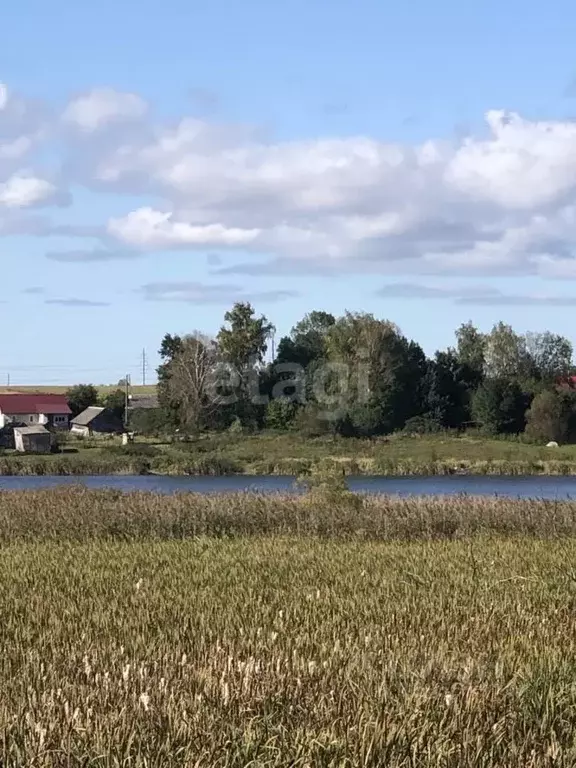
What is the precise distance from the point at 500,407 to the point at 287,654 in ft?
245

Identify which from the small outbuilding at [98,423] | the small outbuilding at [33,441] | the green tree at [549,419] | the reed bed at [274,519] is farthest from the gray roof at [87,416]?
the reed bed at [274,519]

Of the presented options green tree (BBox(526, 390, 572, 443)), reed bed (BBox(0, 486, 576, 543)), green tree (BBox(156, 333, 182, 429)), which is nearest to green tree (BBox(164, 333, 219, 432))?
green tree (BBox(156, 333, 182, 429))

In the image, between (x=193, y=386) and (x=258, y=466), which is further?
(x=193, y=386)

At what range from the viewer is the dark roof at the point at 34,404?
96.4 metres

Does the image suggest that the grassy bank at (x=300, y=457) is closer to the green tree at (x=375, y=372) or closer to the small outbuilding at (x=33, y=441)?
the small outbuilding at (x=33, y=441)

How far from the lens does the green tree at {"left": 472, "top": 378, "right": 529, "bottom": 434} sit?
81.5 metres

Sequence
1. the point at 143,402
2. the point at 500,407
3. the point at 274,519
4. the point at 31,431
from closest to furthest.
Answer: the point at 274,519
the point at 31,431
the point at 500,407
the point at 143,402

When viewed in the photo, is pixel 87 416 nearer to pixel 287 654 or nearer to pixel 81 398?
pixel 81 398

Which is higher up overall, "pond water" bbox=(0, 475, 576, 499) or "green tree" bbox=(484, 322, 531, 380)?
"green tree" bbox=(484, 322, 531, 380)

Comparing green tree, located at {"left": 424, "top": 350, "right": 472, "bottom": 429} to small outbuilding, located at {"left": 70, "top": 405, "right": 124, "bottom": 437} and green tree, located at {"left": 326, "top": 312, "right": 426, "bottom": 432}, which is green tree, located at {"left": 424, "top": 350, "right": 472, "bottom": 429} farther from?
small outbuilding, located at {"left": 70, "top": 405, "right": 124, "bottom": 437}

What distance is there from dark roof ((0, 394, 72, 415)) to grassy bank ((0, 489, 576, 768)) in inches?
3123

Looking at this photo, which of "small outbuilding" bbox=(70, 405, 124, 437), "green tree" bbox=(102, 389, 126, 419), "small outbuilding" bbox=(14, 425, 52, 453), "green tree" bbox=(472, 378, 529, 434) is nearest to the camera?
"small outbuilding" bbox=(14, 425, 52, 453)

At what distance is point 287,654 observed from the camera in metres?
8.38

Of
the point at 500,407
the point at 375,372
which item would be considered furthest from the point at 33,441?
the point at 500,407
